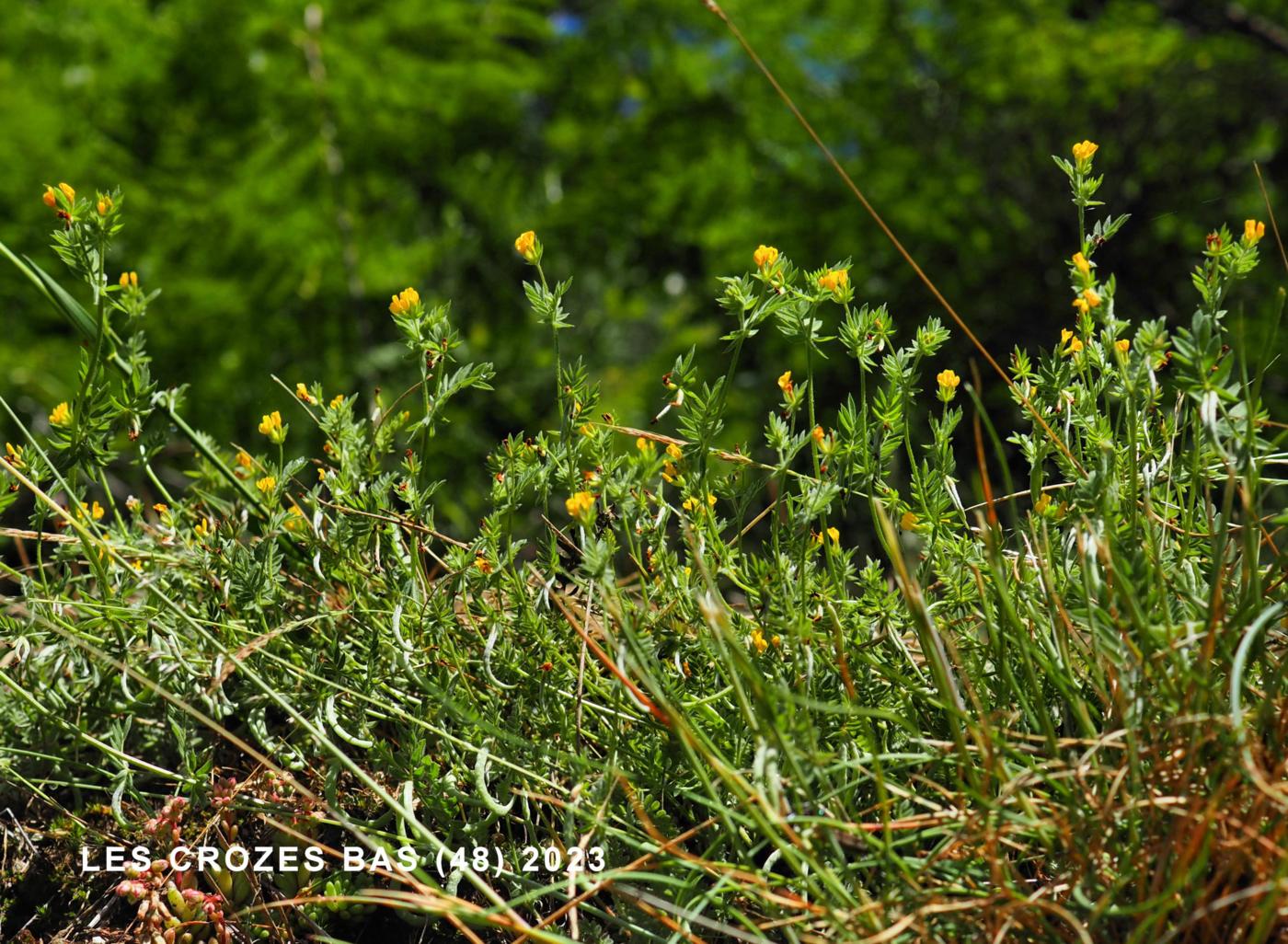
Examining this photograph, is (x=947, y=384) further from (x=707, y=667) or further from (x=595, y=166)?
(x=595, y=166)

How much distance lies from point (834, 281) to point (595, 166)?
17.6ft

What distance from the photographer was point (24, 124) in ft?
18.1

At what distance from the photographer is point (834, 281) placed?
4.51 feet

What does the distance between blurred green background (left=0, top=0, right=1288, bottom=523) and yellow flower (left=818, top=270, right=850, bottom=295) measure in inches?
166

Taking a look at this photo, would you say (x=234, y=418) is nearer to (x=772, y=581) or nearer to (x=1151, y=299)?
(x=1151, y=299)

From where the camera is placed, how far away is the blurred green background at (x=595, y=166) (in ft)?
18.9

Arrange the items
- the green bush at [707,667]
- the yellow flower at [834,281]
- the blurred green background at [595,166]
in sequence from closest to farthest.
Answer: the green bush at [707,667], the yellow flower at [834,281], the blurred green background at [595,166]

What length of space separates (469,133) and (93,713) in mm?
5419

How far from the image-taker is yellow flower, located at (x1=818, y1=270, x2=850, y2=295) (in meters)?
1.37

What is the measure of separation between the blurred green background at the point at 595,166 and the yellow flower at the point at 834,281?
4211mm

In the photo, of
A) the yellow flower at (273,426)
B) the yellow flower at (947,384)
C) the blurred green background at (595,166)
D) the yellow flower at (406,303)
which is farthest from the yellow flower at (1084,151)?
the blurred green background at (595,166)

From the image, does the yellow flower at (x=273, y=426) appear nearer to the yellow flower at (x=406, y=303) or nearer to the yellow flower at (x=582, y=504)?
the yellow flower at (x=406, y=303)

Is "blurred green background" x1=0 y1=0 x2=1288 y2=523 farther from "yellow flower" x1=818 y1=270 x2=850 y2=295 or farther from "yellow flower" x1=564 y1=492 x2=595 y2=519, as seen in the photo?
"yellow flower" x1=564 y1=492 x2=595 y2=519

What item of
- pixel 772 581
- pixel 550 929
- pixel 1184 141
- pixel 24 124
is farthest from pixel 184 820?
pixel 1184 141
